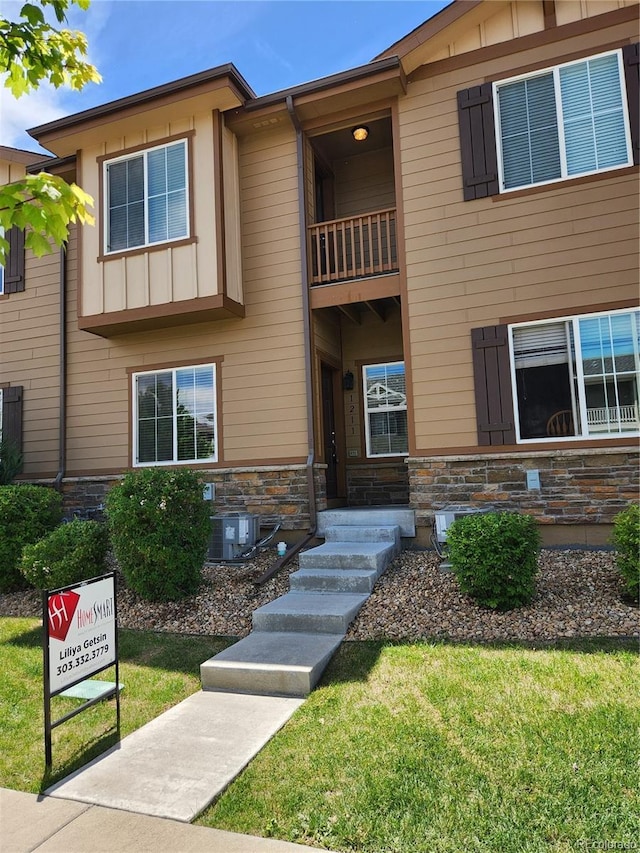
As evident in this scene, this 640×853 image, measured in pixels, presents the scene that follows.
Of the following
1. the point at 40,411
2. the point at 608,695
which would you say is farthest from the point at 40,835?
the point at 40,411

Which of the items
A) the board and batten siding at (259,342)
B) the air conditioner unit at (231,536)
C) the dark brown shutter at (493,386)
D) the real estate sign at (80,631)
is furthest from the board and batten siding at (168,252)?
the real estate sign at (80,631)

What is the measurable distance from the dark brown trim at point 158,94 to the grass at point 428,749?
747cm

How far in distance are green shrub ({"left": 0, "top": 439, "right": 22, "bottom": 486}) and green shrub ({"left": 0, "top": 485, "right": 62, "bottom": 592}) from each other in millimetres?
1572

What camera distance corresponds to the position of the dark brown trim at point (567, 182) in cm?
674

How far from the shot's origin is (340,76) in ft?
25.3

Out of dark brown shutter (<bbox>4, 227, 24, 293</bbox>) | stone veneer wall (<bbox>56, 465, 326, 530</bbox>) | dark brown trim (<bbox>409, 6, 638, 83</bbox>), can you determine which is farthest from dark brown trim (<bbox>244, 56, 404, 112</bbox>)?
stone veneer wall (<bbox>56, 465, 326, 530</bbox>)

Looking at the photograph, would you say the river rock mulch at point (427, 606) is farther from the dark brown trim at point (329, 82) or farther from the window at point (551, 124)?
the dark brown trim at point (329, 82)

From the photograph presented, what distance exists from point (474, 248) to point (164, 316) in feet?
14.6

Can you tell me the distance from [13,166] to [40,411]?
15.9ft

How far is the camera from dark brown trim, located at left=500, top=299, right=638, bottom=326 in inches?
262

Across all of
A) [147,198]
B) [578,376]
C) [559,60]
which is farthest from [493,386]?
[147,198]

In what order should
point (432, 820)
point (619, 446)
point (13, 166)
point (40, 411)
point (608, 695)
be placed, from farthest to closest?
point (13, 166) → point (40, 411) → point (619, 446) → point (608, 695) → point (432, 820)

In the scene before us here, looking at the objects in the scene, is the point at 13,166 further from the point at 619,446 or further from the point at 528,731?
the point at 528,731

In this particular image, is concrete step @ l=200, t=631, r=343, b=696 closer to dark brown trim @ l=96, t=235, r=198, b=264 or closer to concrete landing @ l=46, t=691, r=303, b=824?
concrete landing @ l=46, t=691, r=303, b=824
